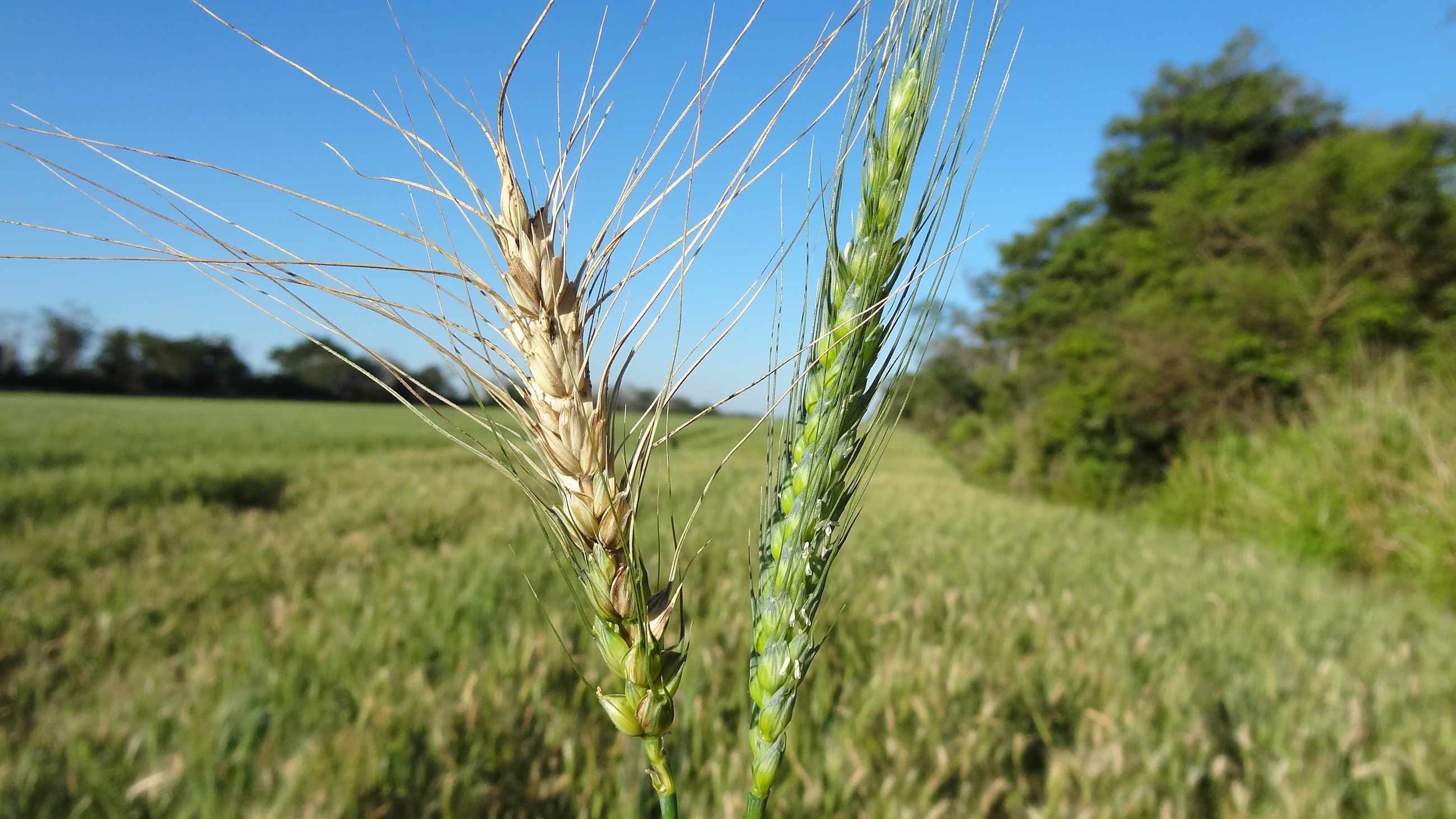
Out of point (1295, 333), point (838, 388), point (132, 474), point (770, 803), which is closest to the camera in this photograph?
point (838, 388)

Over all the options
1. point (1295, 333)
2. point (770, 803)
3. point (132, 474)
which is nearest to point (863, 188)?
point (770, 803)

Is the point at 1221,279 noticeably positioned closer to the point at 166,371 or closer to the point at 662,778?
the point at 662,778

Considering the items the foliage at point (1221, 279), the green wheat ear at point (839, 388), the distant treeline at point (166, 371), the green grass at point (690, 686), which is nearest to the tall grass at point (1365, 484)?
the green grass at point (690, 686)

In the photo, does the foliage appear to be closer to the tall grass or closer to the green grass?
→ the tall grass

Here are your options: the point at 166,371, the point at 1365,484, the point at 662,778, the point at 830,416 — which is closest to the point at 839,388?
the point at 830,416

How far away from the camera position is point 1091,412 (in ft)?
40.3

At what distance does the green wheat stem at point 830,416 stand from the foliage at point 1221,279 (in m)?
11.1

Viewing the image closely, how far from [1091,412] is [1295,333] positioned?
3.06m

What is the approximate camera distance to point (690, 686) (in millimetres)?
2529

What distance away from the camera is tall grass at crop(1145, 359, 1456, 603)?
5.71 meters

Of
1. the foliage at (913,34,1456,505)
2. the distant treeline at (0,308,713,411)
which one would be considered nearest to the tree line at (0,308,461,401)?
the distant treeline at (0,308,713,411)

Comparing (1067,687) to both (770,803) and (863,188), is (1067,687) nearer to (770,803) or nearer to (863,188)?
(770,803)

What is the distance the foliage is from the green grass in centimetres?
578

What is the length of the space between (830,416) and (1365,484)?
27.2 ft
